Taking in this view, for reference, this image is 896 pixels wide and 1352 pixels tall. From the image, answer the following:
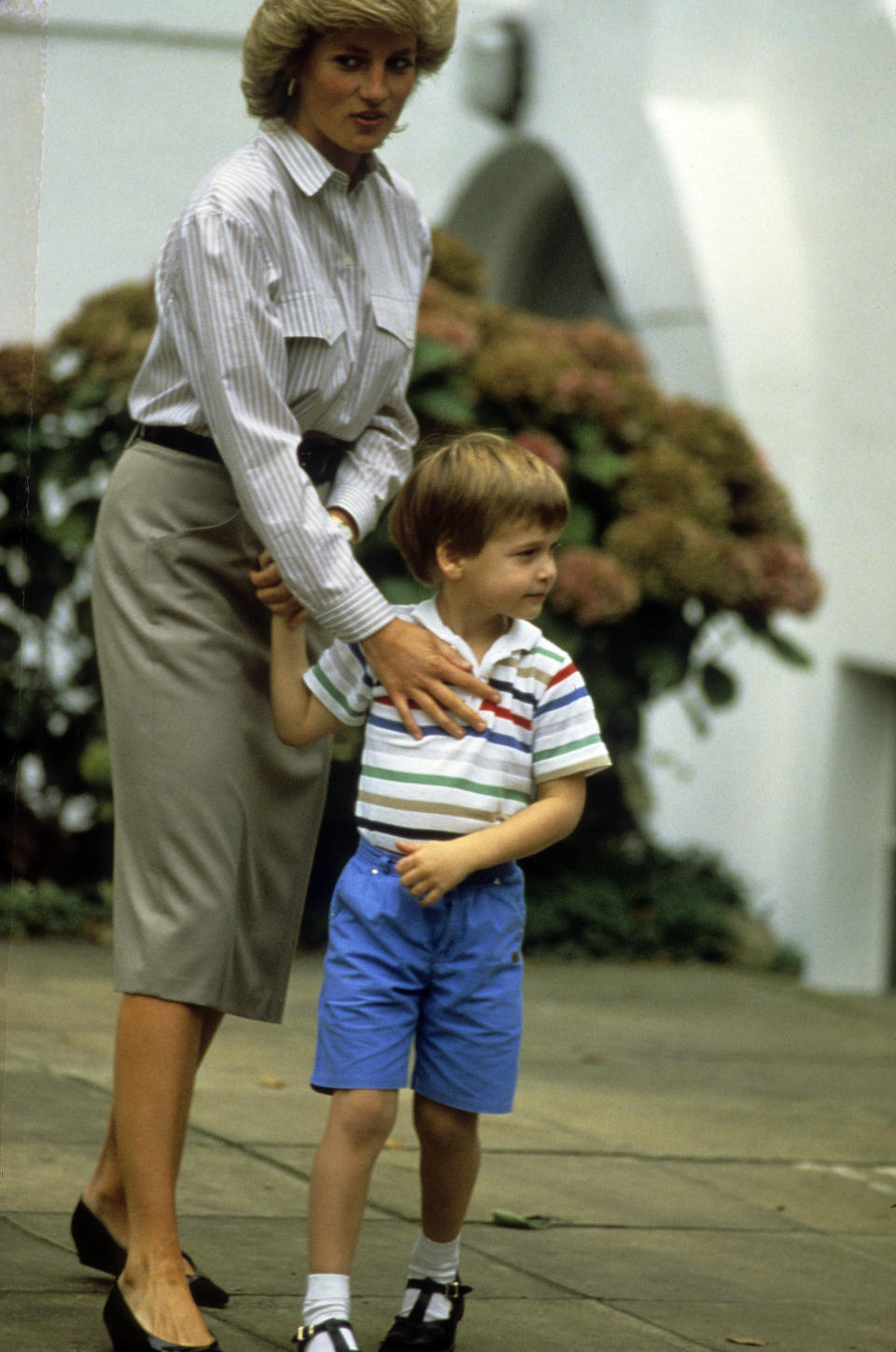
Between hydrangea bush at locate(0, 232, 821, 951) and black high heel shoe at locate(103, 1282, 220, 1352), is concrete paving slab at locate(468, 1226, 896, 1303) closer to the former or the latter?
black high heel shoe at locate(103, 1282, 220, 1352)

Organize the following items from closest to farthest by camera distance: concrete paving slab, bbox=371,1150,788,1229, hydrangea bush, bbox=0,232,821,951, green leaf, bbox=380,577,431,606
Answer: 1. concrete paving slab, bbox=371,1150,788,1229
2. green leaf, bbox=380,577,431,606
3. hydrangea bush, bbox=0,232,821,951

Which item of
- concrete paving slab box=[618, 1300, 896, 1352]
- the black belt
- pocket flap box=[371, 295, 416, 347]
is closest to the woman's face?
pocket flap box=[371, 295, 416, 347]

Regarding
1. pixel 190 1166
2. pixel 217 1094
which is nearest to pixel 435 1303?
pixel 190 1166

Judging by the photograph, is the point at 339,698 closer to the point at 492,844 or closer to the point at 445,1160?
the point at 492,844

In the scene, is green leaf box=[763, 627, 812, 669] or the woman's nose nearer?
the woman's nose

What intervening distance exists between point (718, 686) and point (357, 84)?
426cm

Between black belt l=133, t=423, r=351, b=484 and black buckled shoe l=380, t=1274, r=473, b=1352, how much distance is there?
43.5 inches

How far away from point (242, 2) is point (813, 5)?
228 cm

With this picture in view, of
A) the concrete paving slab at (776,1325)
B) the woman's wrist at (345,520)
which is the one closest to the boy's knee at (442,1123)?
the concrete paving slab at (776,1325)

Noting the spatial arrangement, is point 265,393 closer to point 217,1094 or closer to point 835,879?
point 217,1094

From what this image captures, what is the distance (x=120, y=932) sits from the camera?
8.89 ft

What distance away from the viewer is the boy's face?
263 cm

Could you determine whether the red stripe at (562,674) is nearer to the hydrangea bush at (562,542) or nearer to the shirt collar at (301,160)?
the shirt collar at (301,160)

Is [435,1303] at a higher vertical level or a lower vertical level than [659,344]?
lower
